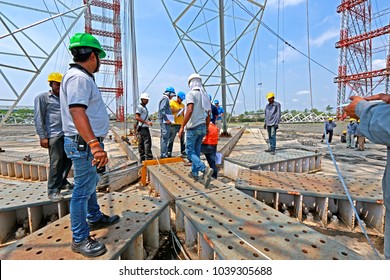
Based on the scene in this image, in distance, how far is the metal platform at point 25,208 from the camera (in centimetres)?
208

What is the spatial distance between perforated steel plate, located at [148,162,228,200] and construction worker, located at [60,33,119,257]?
0.92 m

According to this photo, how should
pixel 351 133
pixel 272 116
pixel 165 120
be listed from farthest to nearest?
pixel 351 133 < pixel 272 116 < pixel 165 120

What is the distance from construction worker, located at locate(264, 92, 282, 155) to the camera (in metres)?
4.84

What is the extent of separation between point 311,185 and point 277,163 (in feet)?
4.44

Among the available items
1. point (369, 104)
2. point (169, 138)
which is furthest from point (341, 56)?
point (369, 104)

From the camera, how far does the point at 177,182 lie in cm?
253

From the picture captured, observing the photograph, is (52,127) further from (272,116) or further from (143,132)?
(272,116)

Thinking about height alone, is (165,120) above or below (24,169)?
above

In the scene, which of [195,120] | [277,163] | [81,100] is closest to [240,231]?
[81,100]

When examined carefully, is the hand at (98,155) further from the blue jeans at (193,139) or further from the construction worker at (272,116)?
the construction worker at (272,116)

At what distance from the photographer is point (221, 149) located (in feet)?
16.8

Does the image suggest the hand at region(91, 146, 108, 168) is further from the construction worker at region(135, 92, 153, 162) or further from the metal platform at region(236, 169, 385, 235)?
the construction worker at region(135, 92, 153, 162)

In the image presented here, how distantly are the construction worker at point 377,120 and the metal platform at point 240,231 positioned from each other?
1.35 ft
